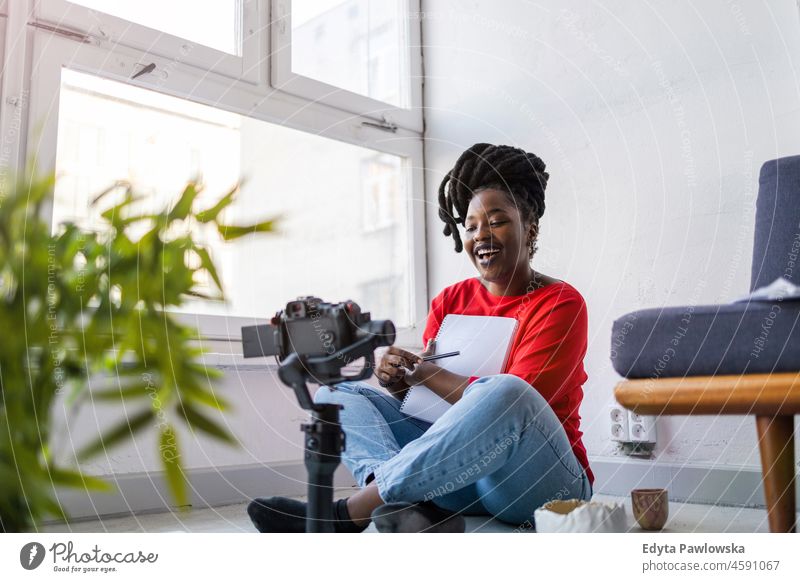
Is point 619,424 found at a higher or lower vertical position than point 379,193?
lower

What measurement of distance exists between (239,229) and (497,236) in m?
0.43

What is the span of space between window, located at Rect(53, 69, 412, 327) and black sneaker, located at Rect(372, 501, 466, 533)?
235 mm

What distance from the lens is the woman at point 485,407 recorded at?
2.34ft

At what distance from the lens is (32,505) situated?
357 millimetres

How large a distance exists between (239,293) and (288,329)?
0.20 metres

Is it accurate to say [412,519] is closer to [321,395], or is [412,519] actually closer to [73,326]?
[321,395]

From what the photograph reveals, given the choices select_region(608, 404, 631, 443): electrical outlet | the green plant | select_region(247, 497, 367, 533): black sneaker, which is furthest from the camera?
select_region(608, 404, 631, 443): electrical outlet

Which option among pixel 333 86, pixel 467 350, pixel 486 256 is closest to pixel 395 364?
pixel 467 350

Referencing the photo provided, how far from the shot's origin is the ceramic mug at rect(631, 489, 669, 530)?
0.66 meters

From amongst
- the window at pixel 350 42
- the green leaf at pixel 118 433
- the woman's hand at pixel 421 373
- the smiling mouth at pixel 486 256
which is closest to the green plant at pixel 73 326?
the green leaf at pixel 118 433

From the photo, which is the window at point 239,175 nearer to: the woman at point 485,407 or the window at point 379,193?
the window at point 379,193

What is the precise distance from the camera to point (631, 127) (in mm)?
1023
